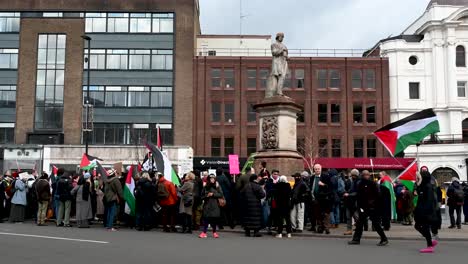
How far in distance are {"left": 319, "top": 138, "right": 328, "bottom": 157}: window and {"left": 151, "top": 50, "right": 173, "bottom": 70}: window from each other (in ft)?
51.0

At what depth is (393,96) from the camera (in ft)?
166

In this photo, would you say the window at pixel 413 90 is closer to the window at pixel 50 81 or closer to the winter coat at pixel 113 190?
the window at pixel 50 81

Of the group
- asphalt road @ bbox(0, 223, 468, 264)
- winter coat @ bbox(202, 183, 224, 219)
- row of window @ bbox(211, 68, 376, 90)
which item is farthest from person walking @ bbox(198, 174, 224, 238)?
row of window @ bbox(211, 68, 376, 90)

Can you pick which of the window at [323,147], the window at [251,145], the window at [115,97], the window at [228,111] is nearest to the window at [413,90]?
the window at [323,147]

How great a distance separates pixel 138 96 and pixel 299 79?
15109 mm

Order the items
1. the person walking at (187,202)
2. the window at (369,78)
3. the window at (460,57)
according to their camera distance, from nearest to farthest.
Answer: the person walking at (187,202), the window at (460,57), the window at (369,78)

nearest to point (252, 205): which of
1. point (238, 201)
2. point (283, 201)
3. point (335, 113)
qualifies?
point (283, 201)

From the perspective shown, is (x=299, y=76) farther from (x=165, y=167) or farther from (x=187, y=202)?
(x=187, y=202)

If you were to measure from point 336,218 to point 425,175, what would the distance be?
4.80 metres

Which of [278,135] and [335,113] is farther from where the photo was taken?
[335,113]

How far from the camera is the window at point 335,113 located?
50.8m

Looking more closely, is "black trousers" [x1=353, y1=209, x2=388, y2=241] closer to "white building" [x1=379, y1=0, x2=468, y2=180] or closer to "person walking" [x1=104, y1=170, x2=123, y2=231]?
"person walking" [x1=104, y1=170, x2=123, y2=231]

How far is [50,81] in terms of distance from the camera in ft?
163

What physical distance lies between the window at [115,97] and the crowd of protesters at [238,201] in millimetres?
30865
